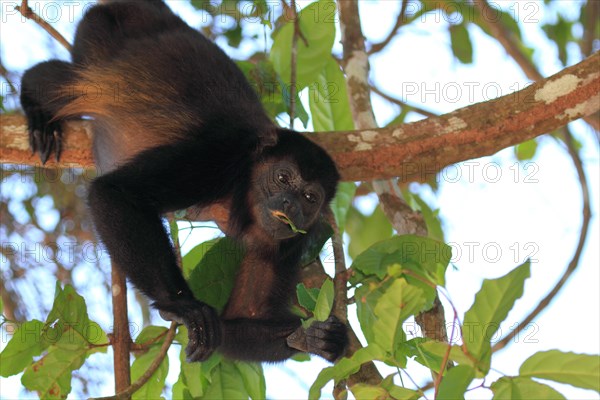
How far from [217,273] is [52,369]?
0.97m

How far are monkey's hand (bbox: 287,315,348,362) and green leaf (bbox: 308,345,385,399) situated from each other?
102 cm

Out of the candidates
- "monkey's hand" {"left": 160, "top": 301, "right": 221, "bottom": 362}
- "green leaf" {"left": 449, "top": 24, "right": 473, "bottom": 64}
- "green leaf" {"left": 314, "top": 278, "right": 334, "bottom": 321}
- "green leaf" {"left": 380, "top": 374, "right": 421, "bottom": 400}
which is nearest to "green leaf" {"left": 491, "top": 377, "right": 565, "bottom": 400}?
"green leaf" {"left": 380, "top": 374, "right": 421, "bottom": 400}

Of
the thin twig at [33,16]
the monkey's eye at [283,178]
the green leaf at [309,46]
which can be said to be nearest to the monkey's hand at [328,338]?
the monkey's eye at [283,178]

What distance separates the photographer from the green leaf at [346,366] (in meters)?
2.24

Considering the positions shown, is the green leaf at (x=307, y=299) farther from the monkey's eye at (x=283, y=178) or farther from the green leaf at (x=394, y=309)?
the monkey's eye at (x=283, y=178)

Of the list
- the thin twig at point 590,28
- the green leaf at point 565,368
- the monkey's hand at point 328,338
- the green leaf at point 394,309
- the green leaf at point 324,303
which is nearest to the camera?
the green leaf at point 565,368

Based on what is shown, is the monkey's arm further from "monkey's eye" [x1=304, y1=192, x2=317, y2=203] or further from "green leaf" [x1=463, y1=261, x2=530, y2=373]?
"green leaf" [x1=463, y1=261, x2=530, y2=373]

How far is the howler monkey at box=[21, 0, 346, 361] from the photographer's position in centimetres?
352

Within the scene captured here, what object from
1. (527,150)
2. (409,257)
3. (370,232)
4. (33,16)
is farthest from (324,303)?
(527,150)

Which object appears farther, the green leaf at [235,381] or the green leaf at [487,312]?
the green leaf at [235,381]

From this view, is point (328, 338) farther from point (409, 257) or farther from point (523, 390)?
point (523, 390)

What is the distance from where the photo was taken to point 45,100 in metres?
A: 4.44

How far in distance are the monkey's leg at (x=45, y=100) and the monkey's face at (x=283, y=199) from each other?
3.75 feet

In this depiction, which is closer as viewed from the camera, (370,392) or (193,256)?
(370,392)
